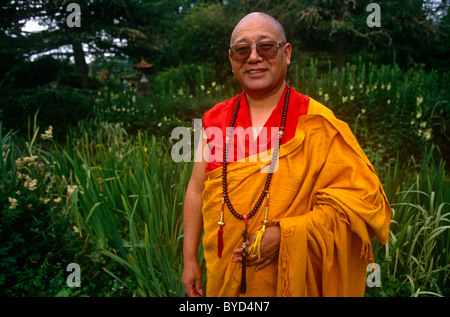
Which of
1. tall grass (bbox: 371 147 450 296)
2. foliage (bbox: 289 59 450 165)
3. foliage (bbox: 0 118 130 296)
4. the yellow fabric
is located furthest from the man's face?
foliage (bbox: 289 59 450 165)

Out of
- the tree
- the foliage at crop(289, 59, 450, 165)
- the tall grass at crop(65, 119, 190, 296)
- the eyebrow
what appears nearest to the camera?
the eyebrow

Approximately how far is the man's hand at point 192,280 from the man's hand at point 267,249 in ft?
1.18

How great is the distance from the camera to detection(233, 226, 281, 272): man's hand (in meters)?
1.30

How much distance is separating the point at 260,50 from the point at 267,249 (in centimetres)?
87

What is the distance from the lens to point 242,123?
58.0 inches

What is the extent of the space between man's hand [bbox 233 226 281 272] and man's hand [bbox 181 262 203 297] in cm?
36

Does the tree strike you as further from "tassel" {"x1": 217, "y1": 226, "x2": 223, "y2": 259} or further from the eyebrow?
"tassel" {"x1": 217, "y1": 226, "x2": 223, "y2": 259}

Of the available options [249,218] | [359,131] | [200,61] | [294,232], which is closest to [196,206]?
[249,218]

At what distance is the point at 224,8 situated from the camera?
10.4 meters

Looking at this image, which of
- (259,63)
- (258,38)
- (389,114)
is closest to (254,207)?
(259,63)

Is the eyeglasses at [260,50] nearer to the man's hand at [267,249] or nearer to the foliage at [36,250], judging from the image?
the man's hand at [267,249]

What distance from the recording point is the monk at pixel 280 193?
128 centimetres

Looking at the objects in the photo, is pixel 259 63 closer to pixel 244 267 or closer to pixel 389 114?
pixel 244 267

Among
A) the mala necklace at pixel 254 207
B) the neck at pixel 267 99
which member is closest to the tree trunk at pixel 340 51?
the neck at pixel 267 99
